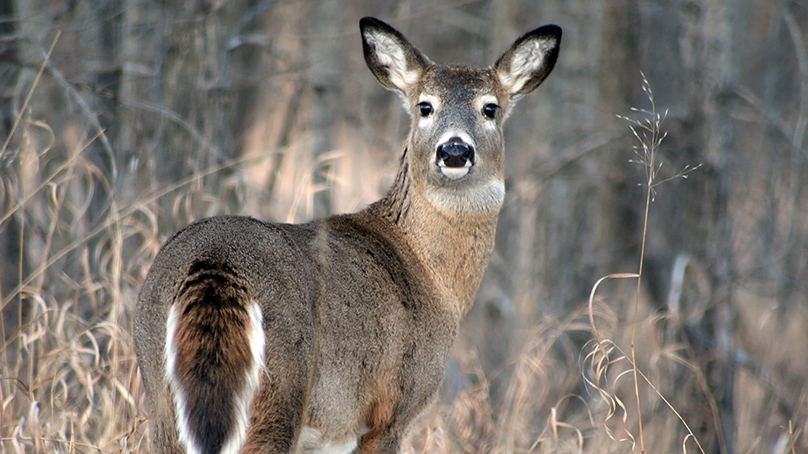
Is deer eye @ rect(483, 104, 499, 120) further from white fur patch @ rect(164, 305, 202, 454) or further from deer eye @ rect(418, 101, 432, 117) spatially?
white fur patch @ rect(164, 305, 202, 454)

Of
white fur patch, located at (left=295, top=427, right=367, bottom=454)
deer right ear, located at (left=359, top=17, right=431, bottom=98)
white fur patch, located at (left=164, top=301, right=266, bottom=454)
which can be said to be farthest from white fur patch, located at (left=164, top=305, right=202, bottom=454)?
deer right ear, located at (left=359, top=17, right=431, bottom=98)

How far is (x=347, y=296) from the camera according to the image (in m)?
3.47

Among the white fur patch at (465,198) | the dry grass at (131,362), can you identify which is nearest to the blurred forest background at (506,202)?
the dry grass at (131,362)

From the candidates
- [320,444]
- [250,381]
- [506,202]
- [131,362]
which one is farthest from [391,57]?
[506,202]

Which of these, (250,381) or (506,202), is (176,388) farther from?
(506,202)

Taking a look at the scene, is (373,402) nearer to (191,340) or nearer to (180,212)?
(191,340)

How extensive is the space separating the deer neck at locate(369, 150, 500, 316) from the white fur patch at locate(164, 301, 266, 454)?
61.4 inches

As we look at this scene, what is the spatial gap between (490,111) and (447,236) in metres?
0.74

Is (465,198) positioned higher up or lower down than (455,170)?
lower down

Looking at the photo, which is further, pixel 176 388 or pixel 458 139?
pixel 458 139

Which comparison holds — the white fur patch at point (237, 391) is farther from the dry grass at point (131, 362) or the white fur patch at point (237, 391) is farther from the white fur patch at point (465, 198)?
the white fur patch at point (465, 198)

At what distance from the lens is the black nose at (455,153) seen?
13.8 feet

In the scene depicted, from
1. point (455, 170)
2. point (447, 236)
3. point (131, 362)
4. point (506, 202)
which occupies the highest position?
point (455, 170)

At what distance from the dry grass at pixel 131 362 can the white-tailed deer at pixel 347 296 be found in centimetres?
67
